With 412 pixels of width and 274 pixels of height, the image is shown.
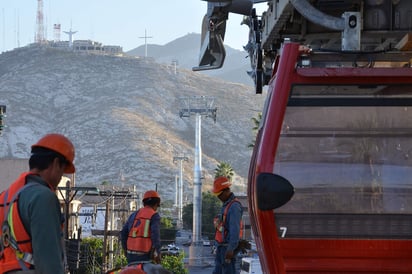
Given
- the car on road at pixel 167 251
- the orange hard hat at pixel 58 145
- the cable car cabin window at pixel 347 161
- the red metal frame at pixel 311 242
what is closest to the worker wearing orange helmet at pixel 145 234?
the car on road at pixel 167 251

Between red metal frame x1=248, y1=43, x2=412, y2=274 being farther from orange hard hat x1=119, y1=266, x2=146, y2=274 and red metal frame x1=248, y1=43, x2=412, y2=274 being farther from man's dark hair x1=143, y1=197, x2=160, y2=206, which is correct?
man's dark hair x1=143, y1=197, x2=160, y2=206

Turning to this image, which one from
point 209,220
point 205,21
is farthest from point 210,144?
point 205,21

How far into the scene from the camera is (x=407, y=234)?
7.03m

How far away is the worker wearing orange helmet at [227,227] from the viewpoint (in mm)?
13016

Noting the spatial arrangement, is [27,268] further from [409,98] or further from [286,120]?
[409,98]

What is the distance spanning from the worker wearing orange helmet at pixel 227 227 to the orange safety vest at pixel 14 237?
24.2 ft

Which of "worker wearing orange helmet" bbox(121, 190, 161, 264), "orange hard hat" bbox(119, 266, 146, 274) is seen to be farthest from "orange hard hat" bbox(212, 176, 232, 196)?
"orange hard hat" bbox(119, 266, 146, 274)

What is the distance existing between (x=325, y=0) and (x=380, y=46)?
701mm

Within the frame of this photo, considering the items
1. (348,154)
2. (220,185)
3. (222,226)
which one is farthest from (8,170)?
(348,154)

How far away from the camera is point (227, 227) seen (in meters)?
13.3

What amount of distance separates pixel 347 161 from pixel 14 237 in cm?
270

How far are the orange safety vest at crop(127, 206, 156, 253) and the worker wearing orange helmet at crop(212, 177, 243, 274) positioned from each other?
990mm

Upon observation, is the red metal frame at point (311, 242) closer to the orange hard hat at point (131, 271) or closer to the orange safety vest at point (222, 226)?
the orange hard hat at point (131, 271)

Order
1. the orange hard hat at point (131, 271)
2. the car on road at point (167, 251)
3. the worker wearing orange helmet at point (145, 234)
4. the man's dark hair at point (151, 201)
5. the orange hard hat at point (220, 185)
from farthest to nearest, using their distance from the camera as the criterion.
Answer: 1. the car on road at point (167, 251)
2. the man's dark hair at point (151, 201)
3. the worker wearing orange helmet at point (145, 234)
4. the orange hard hat at point (220, 185)
5. the orange hard hat at point (131, 271)
